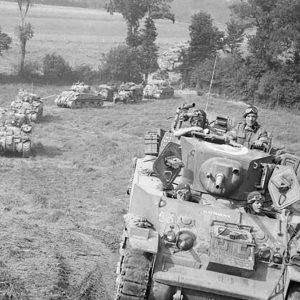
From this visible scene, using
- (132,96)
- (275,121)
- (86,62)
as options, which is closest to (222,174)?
(275,121)

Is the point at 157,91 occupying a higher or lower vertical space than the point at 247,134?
lower

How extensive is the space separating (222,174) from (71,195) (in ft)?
27.2

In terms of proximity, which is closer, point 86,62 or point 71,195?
point 71,195

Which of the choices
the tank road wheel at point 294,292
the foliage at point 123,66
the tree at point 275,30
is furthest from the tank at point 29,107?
the tank road wheel at point 294,292

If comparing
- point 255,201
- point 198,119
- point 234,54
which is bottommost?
point 234,54

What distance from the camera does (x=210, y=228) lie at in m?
10.6

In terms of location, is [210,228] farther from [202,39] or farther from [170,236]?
[202,39]

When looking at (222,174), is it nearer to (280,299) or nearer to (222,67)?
(280,299)

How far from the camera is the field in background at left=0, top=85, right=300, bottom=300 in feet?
38.7

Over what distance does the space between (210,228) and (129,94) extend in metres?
32.2

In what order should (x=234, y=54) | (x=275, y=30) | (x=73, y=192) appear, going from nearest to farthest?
1. (x=73, y=192)
2. (x=275, y=30)
3. (x=234, y=54)

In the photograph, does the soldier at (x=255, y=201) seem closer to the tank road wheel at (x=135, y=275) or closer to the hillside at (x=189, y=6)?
the tank road wheel at (x=135, y=275)

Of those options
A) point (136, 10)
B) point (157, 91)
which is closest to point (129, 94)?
point (157, 91)

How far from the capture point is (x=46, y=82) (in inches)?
2018
